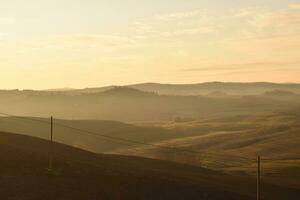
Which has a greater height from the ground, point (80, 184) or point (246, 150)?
point (80, 184)

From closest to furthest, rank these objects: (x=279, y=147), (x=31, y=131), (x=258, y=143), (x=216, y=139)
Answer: (x=279, y=147) < (x=258, y=143) < (x=216, y=139) < (x=31, y=131)

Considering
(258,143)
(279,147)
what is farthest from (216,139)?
(279,147)

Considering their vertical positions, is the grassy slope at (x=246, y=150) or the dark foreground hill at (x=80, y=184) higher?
the dark foreground hill at (x=80, y=184)

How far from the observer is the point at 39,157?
44062mm

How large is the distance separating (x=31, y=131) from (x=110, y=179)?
113320 millimetres

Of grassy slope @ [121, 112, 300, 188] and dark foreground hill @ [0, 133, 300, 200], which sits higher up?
dark foreground hill @ [0, 133, 300, 200]

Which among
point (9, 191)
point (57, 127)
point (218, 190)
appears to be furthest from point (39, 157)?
point (57, 127)

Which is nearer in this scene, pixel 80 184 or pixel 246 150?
pixel 80 184

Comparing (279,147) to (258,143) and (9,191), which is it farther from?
(9,191)

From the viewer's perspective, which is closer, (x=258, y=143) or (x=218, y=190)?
(x=218, y=190)

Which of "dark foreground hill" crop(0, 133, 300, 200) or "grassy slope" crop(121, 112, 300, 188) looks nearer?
"dark foreground hill" crop(0, 133, 300, 200)

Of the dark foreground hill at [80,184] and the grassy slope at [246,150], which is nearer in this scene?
the dark foreground hill at [80,184]

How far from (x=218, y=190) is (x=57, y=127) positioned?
121220 millimetres

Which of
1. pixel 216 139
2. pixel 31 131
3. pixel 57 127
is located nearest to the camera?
pixel 216 139
